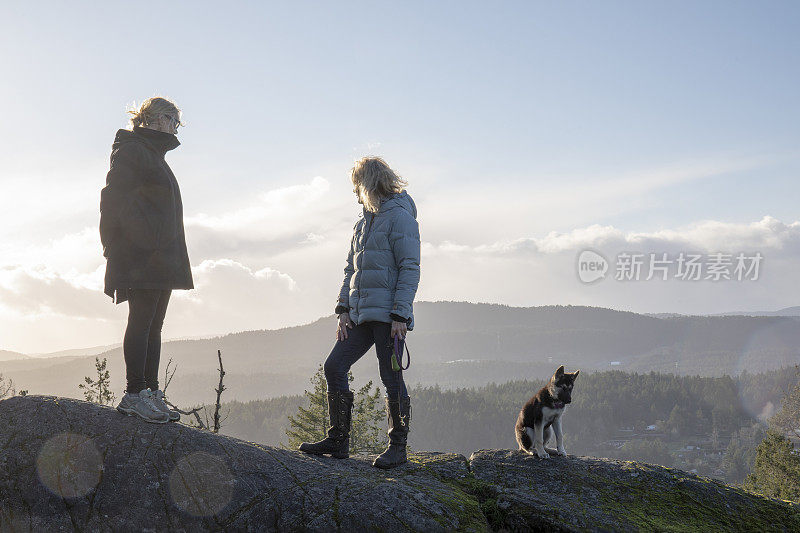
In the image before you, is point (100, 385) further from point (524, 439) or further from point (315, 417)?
point (524, 439)

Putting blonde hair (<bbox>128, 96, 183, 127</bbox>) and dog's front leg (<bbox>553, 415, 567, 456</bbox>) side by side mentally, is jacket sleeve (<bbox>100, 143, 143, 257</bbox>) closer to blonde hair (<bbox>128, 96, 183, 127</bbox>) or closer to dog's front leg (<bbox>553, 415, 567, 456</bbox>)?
blonde hair (<bbox>128, 96, 183, 127</bbox>)

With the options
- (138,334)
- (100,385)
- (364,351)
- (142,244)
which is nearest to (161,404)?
(138,334)

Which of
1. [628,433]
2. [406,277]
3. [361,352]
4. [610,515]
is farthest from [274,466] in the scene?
[628,433]

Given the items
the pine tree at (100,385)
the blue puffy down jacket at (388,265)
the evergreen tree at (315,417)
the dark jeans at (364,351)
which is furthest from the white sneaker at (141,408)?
the evergreen tree at (315,417)

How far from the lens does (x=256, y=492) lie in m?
5.25

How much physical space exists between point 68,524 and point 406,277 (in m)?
A: 3.97

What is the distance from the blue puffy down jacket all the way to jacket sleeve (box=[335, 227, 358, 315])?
0.31 metres

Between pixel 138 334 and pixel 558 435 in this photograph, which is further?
pixel 558 435

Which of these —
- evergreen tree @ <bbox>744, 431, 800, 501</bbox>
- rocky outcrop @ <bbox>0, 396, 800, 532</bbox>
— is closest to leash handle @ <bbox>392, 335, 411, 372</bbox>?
rocky outcrop @ <bbox>0, 396, 800, 532</bbox>

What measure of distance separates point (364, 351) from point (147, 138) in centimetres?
347

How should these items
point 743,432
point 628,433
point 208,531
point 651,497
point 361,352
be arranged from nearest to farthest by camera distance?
point 208,531, point 651,497, point 361,352, point 743,432, point 628,433

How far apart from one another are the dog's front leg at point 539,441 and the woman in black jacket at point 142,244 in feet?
→ 14.7

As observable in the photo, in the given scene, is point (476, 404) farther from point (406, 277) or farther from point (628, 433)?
point (406, 277)

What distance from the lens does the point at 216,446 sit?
18.7 feet
